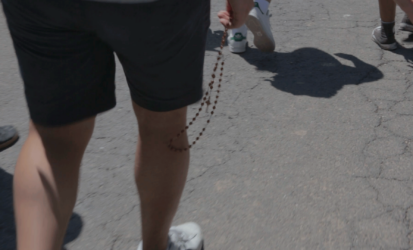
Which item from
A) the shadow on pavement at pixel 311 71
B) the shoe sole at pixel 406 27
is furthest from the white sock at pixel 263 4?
the shoe sole at pixel 406 27

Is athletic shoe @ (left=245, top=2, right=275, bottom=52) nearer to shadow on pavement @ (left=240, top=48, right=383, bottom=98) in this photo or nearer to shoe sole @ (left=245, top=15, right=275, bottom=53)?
shoe sole @ (left=245, top=15, right=275, bottom=53)

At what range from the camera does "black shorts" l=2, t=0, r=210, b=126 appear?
99 centimetres

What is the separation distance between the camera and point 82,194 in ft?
6.56

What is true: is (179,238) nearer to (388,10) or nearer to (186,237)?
(186,237)

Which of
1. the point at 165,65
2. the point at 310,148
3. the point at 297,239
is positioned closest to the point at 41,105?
the point at 165,65

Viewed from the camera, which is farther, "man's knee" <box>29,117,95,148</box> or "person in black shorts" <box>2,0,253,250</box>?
"man's knee" <box>29,117,95,148</box>

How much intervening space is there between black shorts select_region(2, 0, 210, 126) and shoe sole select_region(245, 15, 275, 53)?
6.80 ft

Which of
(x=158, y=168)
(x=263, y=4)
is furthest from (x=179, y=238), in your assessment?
(x=263, y=4)

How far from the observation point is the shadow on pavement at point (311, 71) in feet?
9.99

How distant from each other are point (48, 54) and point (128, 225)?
953 mm

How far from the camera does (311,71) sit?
3.29 m

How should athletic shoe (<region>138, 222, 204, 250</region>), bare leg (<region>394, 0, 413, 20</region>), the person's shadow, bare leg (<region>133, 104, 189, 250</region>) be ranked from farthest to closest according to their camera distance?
bare leg (<region>394, 0, 413, 20</region>)
the person's shadow
athletic shoe (<region>138, 222, 204, 250</region>)
bare leg (<region>133, 104, 189, 250</region>)

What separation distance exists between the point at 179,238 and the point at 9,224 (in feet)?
2.38

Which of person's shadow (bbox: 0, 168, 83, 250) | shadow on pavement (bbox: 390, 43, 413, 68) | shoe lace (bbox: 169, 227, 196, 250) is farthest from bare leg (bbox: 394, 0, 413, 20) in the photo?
person's shadow (bbox: 0, 168, 83, 250)
